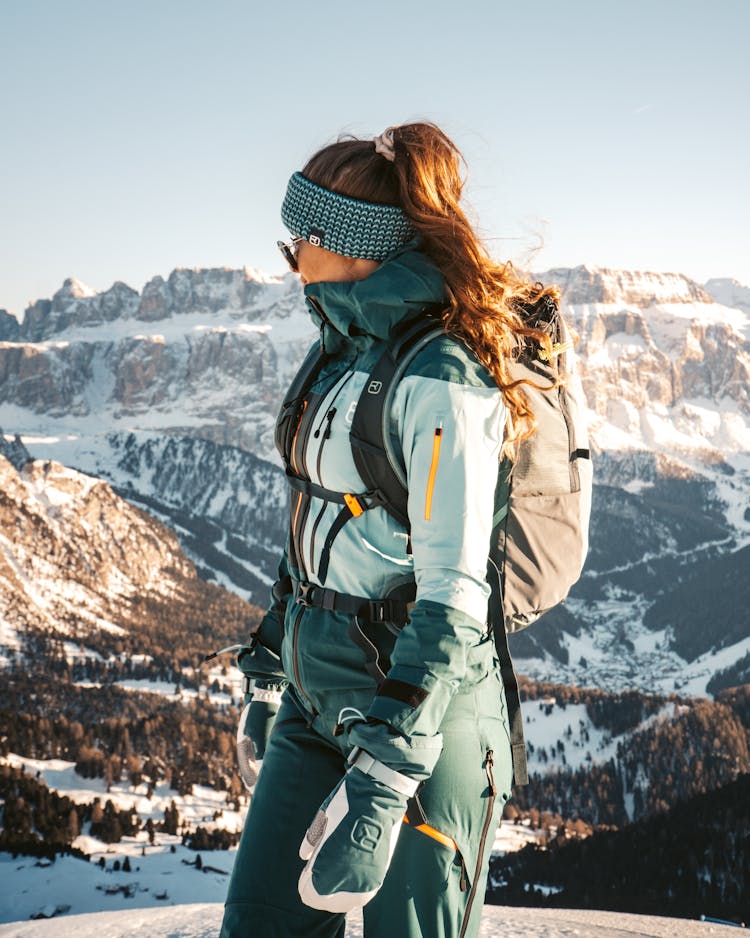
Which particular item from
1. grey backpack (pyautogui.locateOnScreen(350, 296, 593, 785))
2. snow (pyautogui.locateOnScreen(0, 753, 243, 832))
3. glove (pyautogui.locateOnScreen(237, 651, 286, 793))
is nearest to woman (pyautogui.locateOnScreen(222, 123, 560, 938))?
grey backpack (pyautogui.locateOnScreen(350, 296, 593, 785))

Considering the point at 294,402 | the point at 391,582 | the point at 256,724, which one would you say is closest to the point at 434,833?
the point at 391,582

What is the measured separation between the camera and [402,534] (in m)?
4.03

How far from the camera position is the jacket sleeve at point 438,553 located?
3482mm

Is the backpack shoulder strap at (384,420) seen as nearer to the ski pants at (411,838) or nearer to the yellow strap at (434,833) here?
the ski pants at (411,838)

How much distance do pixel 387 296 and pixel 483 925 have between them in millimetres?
8287

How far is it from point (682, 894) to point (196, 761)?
314 ft

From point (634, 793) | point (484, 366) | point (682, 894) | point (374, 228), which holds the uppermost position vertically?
Result: point (374, 228)

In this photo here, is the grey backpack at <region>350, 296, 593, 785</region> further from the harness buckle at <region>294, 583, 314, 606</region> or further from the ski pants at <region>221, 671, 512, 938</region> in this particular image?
the harness buckle at <region>294, 583, 314, 606</region>

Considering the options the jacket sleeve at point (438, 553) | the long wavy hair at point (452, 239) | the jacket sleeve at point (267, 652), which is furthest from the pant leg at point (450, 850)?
the jacket sleeve at point (267, 652)

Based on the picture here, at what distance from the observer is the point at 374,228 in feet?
14.3

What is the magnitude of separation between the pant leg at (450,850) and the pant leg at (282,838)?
0.38 metres

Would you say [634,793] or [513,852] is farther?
[634,793]

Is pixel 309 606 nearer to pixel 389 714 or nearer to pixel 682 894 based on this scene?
pixel 389 714

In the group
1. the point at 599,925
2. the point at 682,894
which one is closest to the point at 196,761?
the point at 682,894
